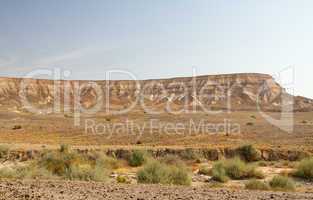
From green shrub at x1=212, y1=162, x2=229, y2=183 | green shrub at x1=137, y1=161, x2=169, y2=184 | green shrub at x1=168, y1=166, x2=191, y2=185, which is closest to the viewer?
green shrub at x1=137, y1=161, x2=169, y2=184

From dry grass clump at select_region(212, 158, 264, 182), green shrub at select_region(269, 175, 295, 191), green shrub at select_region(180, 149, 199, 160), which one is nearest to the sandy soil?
green shrub at select_region(269, 175, 295, 191)

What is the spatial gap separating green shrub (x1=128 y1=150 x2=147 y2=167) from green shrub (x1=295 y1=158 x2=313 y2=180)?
768 centimetres

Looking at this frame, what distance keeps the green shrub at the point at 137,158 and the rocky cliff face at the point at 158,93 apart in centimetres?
7300

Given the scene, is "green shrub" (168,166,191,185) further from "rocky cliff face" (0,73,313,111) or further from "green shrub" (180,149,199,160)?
"rocky cliff face" (0,73,313,111)

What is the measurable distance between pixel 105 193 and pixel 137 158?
36.2ft

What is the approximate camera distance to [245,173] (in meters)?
16.2

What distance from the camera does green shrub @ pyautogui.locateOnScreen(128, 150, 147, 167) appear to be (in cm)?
1953

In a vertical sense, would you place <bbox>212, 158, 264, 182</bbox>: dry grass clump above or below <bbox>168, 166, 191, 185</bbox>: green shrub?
below

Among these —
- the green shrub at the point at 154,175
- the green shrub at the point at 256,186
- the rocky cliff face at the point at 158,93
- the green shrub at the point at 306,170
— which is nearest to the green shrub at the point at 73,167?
the green shrub at the point at 154,175

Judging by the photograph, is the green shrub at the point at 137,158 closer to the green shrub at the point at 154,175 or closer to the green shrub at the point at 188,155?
the green shrub at the point at 188,155

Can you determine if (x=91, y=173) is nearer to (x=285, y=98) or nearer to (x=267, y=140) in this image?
(x=267, y=140)

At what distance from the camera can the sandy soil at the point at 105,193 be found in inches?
329

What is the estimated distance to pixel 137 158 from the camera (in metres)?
19.9

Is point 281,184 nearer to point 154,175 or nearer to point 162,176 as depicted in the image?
point 162,176
